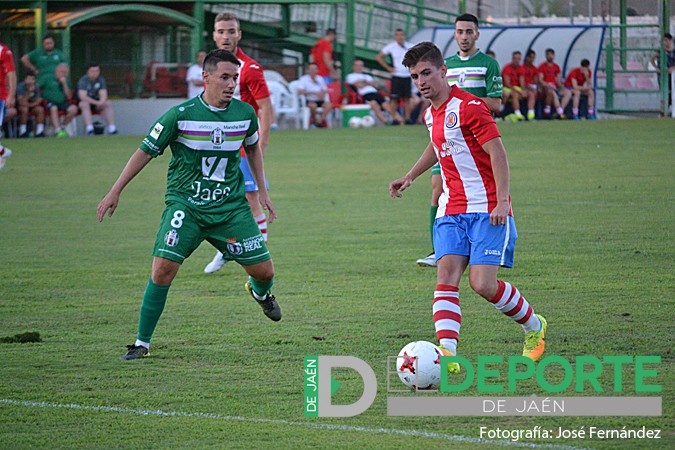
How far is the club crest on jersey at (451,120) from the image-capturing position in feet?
20.2

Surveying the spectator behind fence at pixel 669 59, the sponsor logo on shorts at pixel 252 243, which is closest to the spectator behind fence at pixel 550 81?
the spectator behind fence at pixel 669 59

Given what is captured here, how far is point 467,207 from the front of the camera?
6.14 metres

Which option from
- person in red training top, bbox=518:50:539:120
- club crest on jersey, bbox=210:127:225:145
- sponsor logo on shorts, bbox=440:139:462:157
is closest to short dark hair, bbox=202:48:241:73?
club crest on jersey, bbox=210:127:225:145

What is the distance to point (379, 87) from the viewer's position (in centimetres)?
2923

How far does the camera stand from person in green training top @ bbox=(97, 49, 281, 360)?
6.53m

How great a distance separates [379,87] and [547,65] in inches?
172

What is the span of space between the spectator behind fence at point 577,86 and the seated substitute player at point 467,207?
22807mm

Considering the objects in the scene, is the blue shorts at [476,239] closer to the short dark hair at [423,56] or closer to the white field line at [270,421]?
the short dark hair at [423,56]

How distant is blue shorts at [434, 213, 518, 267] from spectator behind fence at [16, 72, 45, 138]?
19658mm

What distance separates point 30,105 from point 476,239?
2028cm

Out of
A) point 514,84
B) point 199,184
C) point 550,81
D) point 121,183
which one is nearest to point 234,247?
point 199,184

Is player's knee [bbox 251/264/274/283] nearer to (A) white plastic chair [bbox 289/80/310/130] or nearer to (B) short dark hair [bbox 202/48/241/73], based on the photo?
(B) short dark hair [bbox 202/48/241/73]

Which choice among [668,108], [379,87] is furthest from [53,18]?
[668,108]

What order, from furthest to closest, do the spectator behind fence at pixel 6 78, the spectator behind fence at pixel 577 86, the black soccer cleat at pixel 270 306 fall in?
the spectator behind fence at pixel 577 86 → the spectator behind fence at pixel 6 78 → the black soccer cleat at pixel 270 306
